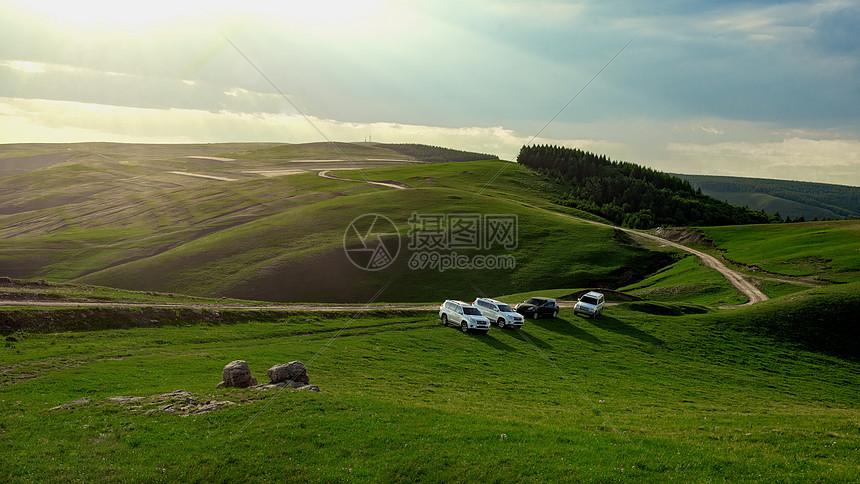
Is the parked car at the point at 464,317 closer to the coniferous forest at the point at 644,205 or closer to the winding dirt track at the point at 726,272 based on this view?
the winding dirt track at the point at 726,272

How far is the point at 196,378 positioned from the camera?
2722 cm

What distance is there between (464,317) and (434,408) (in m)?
23.5

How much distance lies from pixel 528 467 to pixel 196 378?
806 inches

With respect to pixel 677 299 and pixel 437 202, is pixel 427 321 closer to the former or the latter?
pixel 677 299

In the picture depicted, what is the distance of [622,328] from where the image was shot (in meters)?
49.2

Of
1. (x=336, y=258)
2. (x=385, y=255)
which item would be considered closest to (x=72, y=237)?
(x=336, y=258)

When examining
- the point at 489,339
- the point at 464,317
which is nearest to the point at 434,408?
the point at 489,339

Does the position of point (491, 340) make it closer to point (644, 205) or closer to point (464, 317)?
point (464, 317)

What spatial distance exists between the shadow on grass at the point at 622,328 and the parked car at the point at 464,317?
1362 centimetres

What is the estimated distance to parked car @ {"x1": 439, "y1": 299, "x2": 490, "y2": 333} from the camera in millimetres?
45312

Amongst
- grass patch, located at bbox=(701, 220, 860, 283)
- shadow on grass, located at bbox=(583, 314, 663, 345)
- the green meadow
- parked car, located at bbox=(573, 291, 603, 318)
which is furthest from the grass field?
grass patch, located at bbox=(701, 220, 860, 283)

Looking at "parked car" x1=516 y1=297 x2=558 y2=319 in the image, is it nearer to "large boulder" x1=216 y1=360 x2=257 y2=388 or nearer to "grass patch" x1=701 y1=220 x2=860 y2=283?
"large boulder" x1=216 y1=360 x2=257 y2=388

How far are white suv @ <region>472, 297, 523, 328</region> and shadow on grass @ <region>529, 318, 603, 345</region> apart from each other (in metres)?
3.20

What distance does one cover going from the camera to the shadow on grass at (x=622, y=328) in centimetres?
4579
